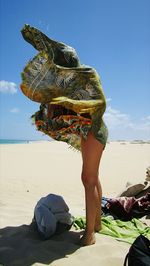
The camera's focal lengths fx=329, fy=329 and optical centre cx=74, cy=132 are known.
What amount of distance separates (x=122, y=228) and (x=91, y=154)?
1270mm

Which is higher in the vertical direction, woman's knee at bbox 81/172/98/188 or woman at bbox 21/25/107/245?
woman at bbox 21/25/107/245

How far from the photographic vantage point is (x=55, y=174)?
10828 millimetres

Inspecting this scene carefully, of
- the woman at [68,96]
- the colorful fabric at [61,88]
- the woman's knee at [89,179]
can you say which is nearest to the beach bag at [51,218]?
the woman at [68,96]

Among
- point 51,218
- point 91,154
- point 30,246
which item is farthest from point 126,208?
point 30,246

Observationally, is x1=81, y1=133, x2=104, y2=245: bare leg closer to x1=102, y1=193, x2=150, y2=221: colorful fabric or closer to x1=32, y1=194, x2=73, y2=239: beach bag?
x1=32, y1=194, x2=73, y2=239: beach bag

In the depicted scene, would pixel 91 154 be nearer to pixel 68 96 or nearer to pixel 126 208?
pixel 68 96

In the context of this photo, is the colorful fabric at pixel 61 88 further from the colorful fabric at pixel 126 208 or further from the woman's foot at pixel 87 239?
the colorful fabric at pixel 126 208

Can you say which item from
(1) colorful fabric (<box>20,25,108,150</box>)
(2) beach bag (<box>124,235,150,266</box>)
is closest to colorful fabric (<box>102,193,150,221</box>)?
(1) colorful fabric (<box>20,25,108,150</box>)

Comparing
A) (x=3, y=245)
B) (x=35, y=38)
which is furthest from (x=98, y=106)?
(x=3, y=245)

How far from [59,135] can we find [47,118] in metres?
0.23

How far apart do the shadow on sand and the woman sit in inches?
10.3

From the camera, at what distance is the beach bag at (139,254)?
106 inches

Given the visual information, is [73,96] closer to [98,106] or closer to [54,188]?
[98,106]

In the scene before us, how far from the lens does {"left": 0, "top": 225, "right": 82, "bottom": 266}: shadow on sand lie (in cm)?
314
